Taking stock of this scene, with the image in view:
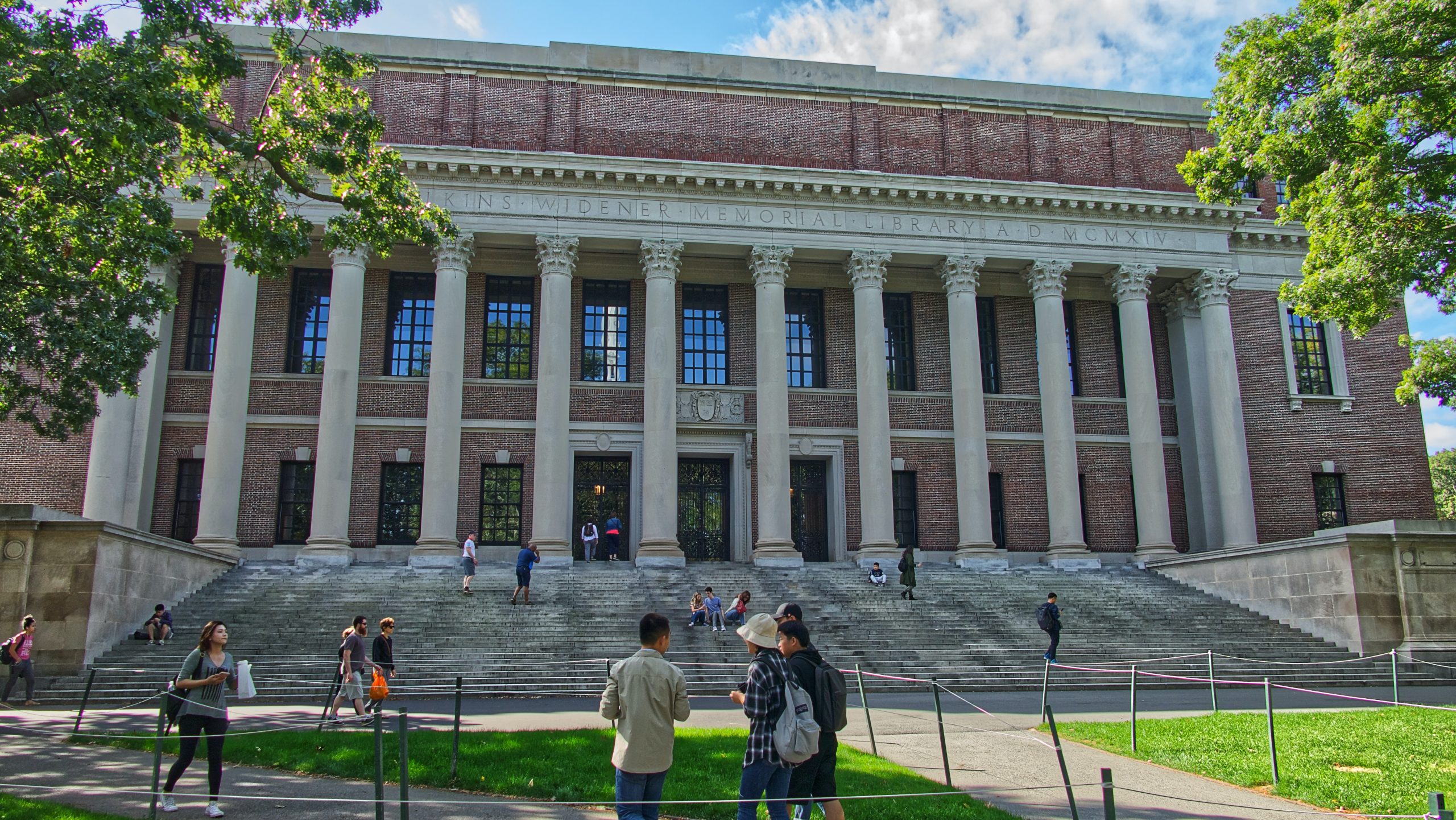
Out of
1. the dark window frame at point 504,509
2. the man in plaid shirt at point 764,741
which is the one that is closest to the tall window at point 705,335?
the dark window frame at point 504,509

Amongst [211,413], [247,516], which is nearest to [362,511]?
[247,516]

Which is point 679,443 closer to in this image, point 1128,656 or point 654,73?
point 654,73

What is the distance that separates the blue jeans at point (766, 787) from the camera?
6590mm

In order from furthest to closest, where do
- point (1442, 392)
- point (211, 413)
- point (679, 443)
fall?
point (679, 443) < point (211, 413) < point (1442, 392)

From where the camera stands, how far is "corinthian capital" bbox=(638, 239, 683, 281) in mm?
28812

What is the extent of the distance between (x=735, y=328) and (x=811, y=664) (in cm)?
2537

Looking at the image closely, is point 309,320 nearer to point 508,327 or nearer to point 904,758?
point 508,327

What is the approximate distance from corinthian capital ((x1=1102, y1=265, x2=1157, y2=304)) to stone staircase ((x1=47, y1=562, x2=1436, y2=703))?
8.85 metres

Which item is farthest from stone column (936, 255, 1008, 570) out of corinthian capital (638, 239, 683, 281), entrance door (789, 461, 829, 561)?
corinthian capital (638, 239, 683, 281)

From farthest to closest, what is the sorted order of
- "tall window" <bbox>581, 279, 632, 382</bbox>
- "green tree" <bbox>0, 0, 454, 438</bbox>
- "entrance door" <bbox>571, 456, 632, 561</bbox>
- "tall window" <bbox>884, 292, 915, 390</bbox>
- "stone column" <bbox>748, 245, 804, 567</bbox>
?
"tall window" <bbox>884, 292, 915, 390</bbox>
"tall window" <bbox>581, 279, 632, 382</bbox>
"entrance door" <bbox>571, 456, 632, 561</bbox>
"stone column" <bbox>748, 245, 804, 567</bbox>
"green tree" <bbox>0, 0, 454, 438</bbox>

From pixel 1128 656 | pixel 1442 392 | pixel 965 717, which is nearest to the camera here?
pixel 965 717

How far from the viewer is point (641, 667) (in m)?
6.52

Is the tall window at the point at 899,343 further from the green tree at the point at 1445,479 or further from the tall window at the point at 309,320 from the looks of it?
the green tree at the point at 1445,479

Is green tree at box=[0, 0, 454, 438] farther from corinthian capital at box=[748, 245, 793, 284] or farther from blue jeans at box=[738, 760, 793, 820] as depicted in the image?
corinthian capital at box=[748, 245, 793, 284]
